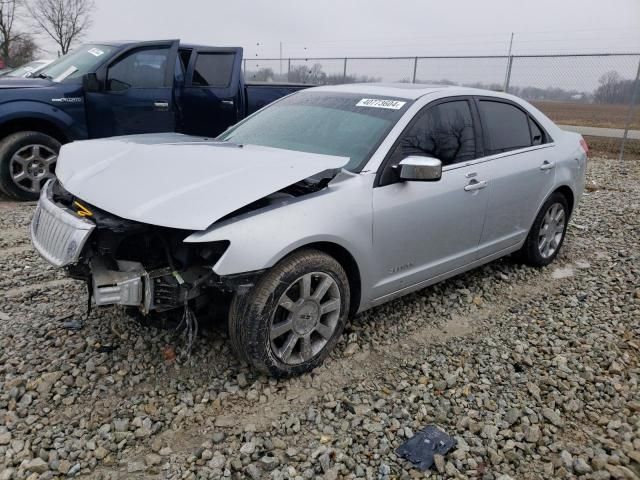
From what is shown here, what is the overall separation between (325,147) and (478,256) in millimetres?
1550

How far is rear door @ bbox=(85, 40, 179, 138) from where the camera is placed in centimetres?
653

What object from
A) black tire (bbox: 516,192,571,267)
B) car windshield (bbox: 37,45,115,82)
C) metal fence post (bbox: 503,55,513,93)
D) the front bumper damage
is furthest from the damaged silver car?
metal fence post (bbox: 503,55,513,93)

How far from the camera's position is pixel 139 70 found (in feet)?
22.1

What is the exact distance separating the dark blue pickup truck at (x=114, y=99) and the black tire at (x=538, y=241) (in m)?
4.53

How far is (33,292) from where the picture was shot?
3873 mm

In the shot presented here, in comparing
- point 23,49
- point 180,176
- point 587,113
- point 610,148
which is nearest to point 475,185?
point 180,176

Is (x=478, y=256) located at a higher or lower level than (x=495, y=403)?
higher

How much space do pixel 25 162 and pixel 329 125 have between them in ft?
14.5

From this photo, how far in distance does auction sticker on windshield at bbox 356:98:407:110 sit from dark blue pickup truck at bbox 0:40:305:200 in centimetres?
399

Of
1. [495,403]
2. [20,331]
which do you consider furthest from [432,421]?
[20,331]

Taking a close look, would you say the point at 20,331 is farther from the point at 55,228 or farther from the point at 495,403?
the point at 495,403

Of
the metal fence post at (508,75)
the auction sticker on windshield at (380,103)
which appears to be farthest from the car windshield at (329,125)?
the metal fence post at (508,75)

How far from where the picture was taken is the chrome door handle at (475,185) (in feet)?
11.8

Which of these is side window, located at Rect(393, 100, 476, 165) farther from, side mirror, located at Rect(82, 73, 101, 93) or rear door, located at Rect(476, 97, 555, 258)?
side mirror, located at Rect(82, 73, 101, 93)
